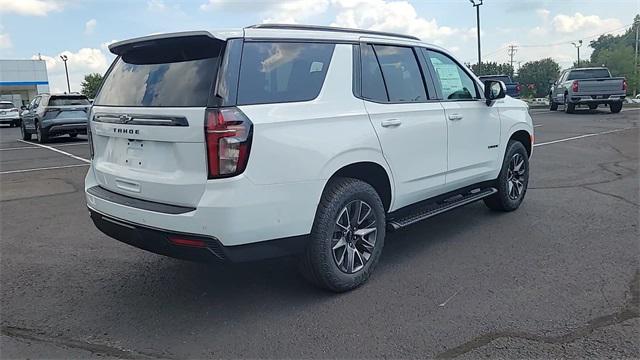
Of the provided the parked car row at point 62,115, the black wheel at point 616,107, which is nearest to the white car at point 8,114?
the parked car row at point 62,115

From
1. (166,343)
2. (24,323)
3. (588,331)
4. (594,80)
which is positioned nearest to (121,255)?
(24,323)

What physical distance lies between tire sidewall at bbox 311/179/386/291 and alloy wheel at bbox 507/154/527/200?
8.18 feet

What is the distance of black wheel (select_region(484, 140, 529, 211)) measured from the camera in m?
5.73

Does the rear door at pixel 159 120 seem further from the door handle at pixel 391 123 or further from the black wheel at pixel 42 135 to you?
the black wheel at pixel 42 135

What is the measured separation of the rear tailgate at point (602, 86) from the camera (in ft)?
66.9

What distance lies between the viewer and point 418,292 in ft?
12.6

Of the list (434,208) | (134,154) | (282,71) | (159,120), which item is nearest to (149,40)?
(159,120)

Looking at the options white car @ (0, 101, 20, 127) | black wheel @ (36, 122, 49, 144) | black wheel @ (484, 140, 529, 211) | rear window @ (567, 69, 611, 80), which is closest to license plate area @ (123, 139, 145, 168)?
black wheel @ (484, 140, 529, 211)

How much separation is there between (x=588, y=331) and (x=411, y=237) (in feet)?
7.21

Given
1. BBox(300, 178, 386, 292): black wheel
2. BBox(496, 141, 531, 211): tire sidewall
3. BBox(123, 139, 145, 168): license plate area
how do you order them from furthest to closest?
1. BBox(496, 141, 531, 211): tire sidewall
2. BBox(300, 178, 386, 292): black wheel
3. BBox(123, 139, 145, 168): license plate area

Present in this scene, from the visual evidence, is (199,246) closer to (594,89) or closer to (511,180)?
(511,180)

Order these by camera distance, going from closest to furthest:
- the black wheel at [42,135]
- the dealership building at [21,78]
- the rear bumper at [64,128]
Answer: the rear bumper at [64,128] < the black wheel at [42,135] < the dealership building at [21,78]

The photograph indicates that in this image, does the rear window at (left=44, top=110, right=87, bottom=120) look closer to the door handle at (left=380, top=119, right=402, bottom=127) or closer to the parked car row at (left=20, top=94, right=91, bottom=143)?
the parked car row at (left=20, top=94, right=91, bottom=143)

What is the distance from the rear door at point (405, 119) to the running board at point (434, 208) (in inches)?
5.5
